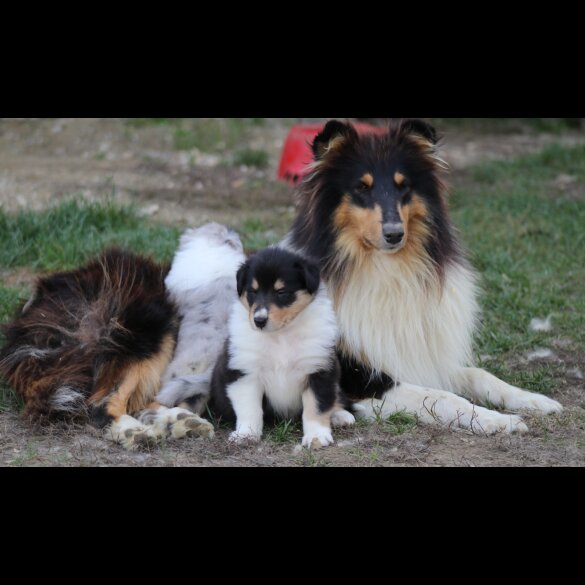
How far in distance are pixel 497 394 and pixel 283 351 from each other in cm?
148

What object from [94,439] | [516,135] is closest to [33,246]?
[94,439]

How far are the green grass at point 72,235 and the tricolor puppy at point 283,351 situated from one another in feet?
9.56

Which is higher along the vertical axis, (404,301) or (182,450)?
(404,301)

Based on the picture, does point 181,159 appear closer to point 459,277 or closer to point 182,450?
point 459,277

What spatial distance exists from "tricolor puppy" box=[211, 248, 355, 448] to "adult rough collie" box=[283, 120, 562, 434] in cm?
49

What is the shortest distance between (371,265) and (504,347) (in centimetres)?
169

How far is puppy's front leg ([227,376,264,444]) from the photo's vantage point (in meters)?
4.49

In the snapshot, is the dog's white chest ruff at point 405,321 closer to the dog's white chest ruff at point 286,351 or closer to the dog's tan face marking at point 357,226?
the dog's tan face marking at point 357,226

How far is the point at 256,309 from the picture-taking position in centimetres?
433

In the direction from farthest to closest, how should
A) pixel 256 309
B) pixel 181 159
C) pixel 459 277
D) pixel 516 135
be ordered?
pixel 516 135, pixel 181 159, pixel 459 277, pixel 256 309

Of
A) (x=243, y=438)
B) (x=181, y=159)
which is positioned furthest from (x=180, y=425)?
(x=181, y=159)

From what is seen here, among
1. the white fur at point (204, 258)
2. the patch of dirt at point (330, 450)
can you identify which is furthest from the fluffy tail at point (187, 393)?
the white fur at point (204, 258)

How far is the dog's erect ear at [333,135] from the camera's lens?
5051 millimetres

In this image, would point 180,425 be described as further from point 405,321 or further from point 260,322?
point 405,321
